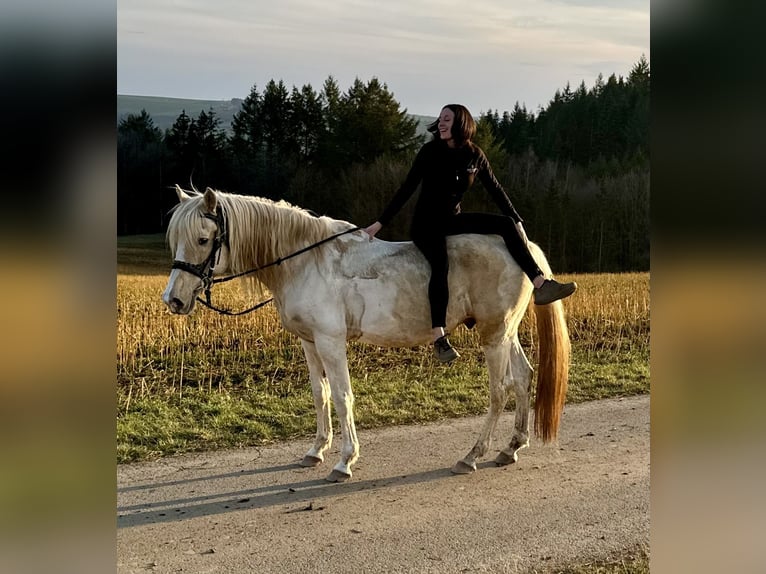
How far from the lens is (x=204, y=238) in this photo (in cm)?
515

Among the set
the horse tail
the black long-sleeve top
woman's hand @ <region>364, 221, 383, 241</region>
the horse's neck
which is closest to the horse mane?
the horse's neck

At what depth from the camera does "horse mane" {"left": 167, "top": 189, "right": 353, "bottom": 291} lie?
5320mm

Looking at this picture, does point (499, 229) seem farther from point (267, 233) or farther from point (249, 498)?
point (249, 498)

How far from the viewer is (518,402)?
5910 mm

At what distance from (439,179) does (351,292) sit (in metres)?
1.10

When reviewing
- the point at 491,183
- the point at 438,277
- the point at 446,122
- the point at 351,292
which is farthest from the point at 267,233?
the point at 491,183

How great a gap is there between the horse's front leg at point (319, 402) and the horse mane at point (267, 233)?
2.07 ft

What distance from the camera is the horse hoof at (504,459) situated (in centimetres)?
→ 577

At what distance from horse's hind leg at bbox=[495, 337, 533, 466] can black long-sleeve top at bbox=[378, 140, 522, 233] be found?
133 centimetres

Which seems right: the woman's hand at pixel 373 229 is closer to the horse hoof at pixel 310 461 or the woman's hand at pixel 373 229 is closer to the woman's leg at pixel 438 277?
the woman's leg at pixel 438 277

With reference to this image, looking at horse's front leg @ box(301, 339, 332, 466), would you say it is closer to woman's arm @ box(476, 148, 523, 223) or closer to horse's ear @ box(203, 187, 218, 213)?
horse's ear @ box(203, 187, 218, 213)

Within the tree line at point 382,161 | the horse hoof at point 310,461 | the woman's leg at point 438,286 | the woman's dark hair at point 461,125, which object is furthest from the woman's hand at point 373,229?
the tree line at point 382,161
